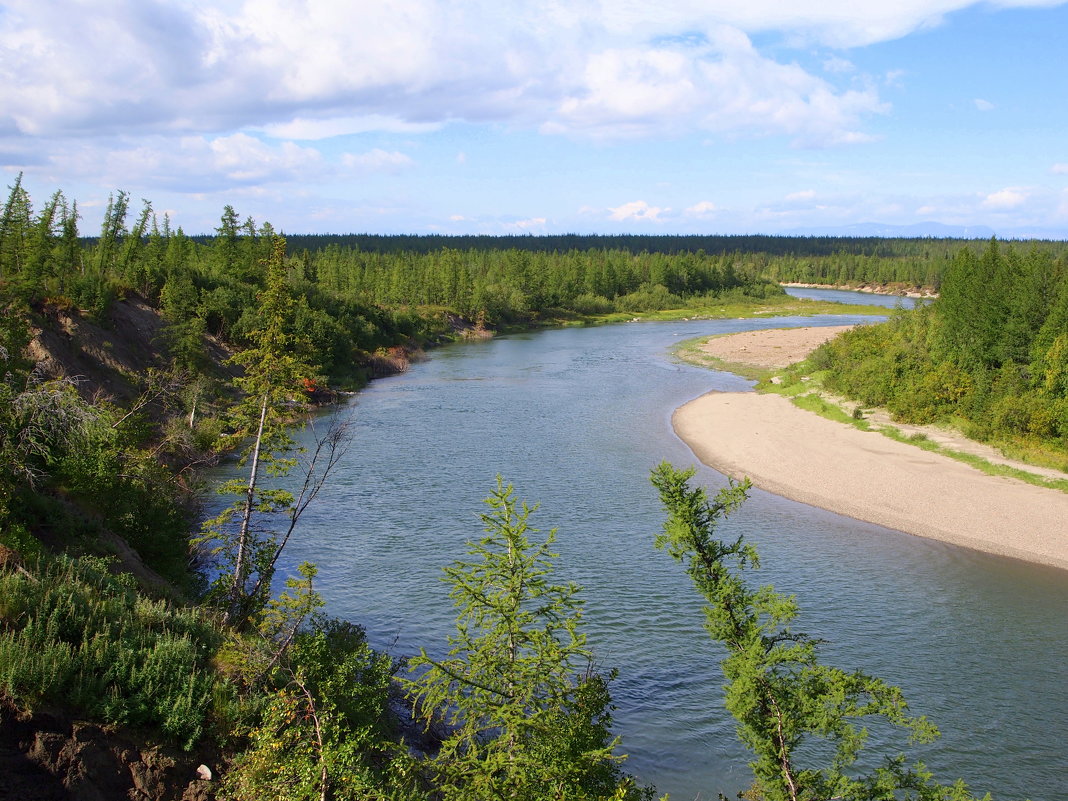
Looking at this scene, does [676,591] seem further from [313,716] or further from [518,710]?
[313,716]

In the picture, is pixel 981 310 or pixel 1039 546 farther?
pixel 981 310

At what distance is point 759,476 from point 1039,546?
40.3 ft

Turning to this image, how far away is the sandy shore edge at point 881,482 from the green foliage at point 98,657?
28.0 m

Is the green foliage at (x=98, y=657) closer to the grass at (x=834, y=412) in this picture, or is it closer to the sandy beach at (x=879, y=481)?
the sandy beach at (x=879, y=481)

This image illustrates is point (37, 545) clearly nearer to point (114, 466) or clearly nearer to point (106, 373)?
point (114, 466)

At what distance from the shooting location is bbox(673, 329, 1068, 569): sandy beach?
3142 centimetres

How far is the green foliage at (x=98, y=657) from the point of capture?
1138 centimetres

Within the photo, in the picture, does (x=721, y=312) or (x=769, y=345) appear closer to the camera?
(x=769, y=345)

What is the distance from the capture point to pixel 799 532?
31.7 m

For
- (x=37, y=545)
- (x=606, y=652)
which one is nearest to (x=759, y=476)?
(x=606, y=652)

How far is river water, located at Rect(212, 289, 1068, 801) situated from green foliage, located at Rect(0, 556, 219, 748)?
813 cm

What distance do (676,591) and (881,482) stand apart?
17.1m

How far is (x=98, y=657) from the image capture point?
1205cm

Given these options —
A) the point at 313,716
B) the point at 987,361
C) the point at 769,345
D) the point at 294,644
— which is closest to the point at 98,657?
the point at 313,716
